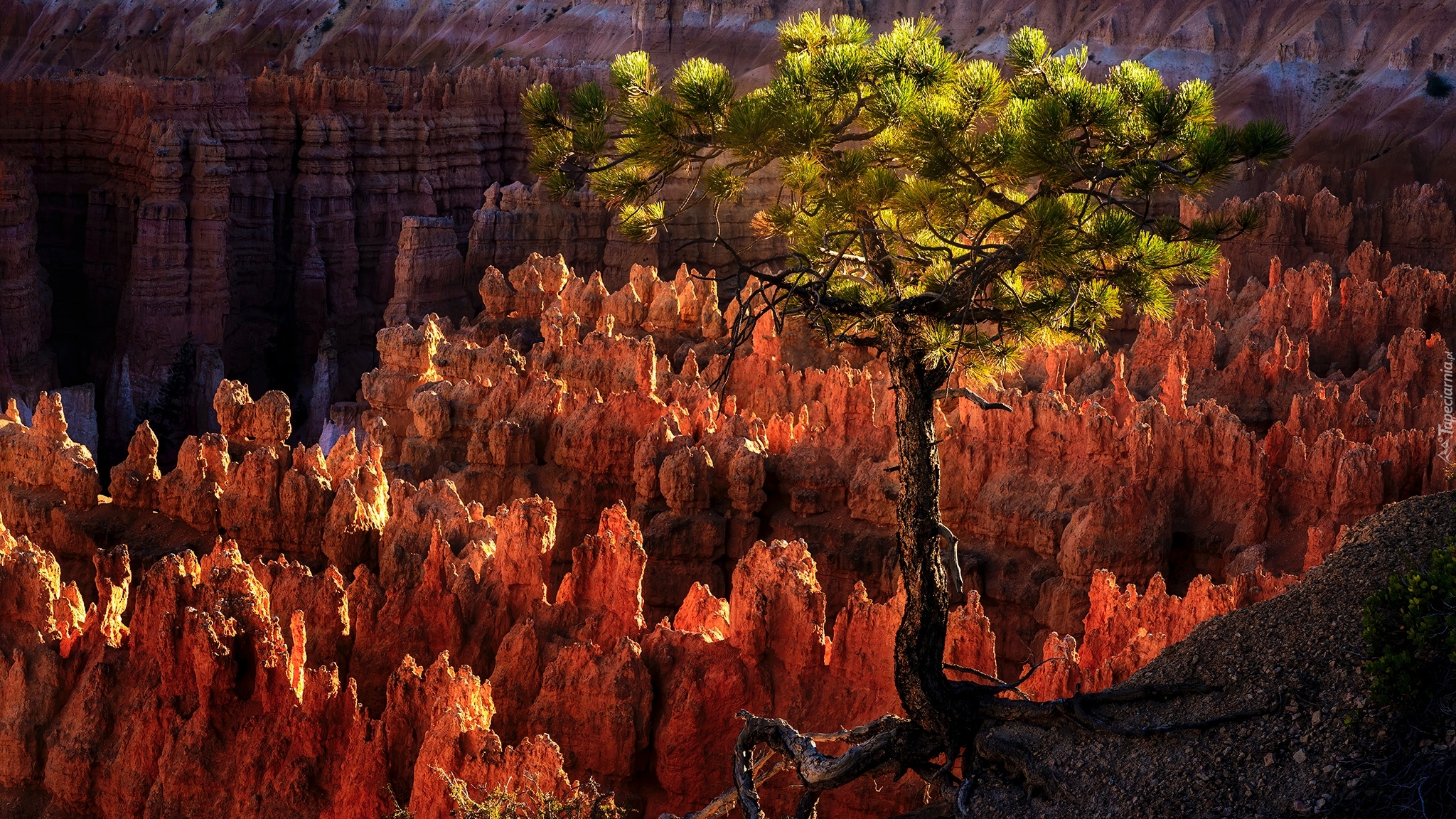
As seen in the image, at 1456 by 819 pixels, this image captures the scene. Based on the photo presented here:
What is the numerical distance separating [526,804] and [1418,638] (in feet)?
19.8

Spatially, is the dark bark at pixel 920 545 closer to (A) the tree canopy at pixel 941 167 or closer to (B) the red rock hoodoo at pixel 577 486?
(A) the tree canopy at pixel 941 167

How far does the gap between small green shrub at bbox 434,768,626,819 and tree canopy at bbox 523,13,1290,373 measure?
12.0 ft

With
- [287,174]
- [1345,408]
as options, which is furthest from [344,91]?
[1345,408]

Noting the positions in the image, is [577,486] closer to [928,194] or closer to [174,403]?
[928,194]

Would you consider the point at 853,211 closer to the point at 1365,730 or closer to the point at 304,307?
the point at 1365,730

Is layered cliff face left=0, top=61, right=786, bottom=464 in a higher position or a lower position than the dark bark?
higher

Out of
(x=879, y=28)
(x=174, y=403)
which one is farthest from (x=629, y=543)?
(x=879, y=28)

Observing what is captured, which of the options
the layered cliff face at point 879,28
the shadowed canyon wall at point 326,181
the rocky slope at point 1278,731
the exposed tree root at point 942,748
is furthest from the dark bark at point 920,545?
the layered cliff face at point 879,28

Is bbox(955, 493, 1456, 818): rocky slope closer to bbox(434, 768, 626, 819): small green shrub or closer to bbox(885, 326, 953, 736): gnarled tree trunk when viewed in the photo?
bbox(885, 326, 953, 736): gnarled tree trunk

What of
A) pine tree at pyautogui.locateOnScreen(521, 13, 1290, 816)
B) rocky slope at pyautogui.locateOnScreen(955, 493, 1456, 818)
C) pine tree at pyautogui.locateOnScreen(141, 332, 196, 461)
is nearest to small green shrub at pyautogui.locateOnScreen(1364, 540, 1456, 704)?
rocky slope at pyautogui.locateOnScreen(955, 493, 1456, 818)

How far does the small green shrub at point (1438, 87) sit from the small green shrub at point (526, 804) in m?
41.1

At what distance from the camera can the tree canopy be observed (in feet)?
30.0

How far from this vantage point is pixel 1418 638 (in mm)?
7660

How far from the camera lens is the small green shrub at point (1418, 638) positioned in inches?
301
